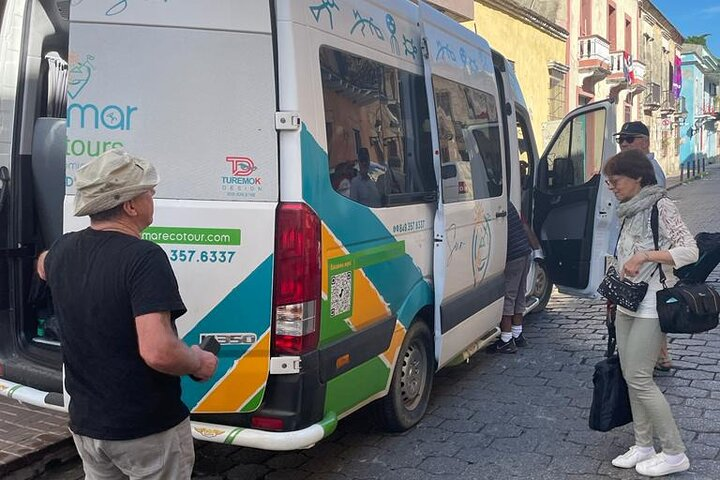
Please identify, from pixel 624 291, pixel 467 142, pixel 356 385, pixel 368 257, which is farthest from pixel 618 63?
pixel 356 385

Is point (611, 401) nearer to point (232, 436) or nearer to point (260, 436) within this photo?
point (260, 436)

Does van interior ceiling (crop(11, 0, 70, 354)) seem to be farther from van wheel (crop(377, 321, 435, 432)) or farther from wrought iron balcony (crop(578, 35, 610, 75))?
wrought iron balcony (crop(578, 35, 610, 75))

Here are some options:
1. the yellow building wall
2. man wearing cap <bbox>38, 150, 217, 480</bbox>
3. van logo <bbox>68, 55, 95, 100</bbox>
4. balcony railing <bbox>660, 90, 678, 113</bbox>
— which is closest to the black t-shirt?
man wearing cap <bbox>38, 150, 217, 480</bbox>

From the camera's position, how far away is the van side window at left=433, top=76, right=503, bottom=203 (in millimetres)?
4367

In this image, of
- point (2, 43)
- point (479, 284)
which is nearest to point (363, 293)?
point (479, 284)

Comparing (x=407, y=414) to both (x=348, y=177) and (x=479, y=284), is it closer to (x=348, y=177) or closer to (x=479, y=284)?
(x=479, y=284)

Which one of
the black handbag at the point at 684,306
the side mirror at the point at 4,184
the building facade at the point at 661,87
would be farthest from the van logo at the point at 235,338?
the building facade at the point at 661,87

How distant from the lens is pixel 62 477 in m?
3.83

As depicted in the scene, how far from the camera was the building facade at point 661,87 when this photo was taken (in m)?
33.8

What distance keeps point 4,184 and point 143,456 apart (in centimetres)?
228

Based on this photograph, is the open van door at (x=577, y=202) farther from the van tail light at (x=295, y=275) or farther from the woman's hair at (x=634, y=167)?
the van tail light at (x=295, y=275)

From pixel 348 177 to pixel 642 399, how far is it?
188 cm

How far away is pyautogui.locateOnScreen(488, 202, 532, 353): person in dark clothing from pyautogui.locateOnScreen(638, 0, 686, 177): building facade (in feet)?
89.2

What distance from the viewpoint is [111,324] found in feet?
6.86
